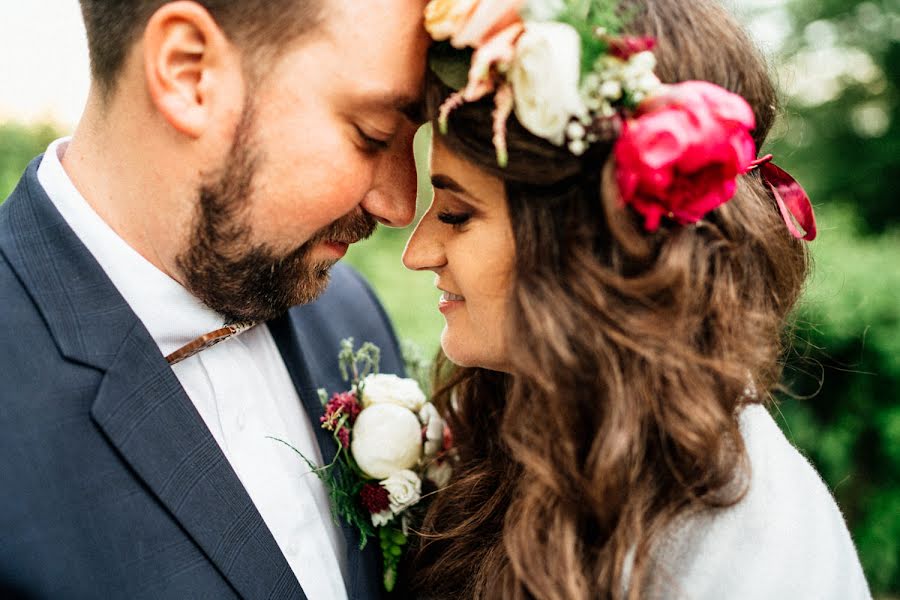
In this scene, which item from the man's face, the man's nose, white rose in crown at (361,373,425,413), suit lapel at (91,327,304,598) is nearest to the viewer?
suit lapel at (91,327,304,598)

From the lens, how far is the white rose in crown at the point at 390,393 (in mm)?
2652

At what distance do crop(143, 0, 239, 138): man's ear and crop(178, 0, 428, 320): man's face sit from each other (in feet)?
0.35

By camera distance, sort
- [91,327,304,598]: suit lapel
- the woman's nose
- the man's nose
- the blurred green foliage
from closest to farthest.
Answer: [91,327,304,598]: suit lapel
the woman's nose
the man's nose
the blurred green foliage

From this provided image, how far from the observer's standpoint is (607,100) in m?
1.83

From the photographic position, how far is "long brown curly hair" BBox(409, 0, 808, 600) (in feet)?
6.46

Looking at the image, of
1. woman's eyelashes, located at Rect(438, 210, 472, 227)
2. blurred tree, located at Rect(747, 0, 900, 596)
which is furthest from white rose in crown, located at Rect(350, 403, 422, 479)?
blurred tree, located at Rect(747, 0, 900, 596)

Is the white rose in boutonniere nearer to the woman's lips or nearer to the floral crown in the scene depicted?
the woman's lips

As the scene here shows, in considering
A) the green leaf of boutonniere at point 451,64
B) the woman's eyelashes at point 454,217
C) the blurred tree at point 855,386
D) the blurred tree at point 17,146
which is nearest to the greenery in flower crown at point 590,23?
the green leaf of boutonniere at point 451,64

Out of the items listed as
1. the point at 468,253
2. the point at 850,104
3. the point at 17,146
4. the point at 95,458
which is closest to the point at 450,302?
the point at 468,253

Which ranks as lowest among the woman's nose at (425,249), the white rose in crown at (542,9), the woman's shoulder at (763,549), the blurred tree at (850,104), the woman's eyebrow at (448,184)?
the blurred tree at (850,104)

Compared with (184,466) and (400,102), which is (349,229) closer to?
(400,102)

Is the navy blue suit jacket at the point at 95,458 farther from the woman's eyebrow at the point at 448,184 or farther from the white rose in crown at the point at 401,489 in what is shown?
the woman's eyebrow at the point at 448,184

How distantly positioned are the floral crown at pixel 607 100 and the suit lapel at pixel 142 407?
106 centimetres

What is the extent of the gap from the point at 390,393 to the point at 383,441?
21 cm
